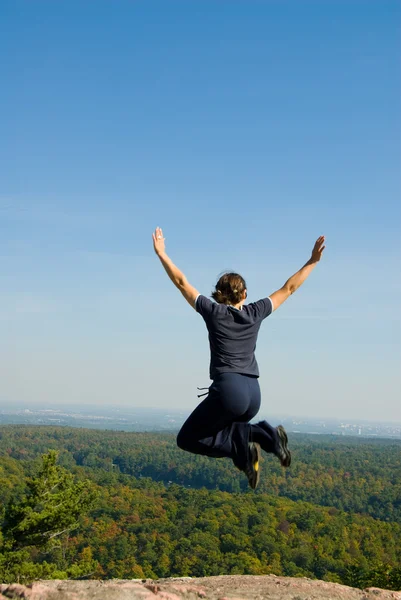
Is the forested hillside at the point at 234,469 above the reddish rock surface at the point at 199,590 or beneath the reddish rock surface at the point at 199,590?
beneath

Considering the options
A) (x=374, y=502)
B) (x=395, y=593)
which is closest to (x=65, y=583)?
(x=395, y=593)

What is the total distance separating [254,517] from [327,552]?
12121 millimetres

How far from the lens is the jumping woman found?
14.7 ft

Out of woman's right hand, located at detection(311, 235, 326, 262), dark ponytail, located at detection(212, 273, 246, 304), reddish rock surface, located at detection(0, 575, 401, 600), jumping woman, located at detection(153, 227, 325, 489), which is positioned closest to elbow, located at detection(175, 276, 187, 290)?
jumping woman, located at detection(153, 227, 325, 489)

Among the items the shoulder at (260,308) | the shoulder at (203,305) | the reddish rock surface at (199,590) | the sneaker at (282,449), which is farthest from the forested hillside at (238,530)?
the shoulder at (203,305)

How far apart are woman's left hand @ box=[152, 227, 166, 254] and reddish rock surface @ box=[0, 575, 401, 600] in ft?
10.6

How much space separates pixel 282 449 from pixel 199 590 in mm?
2282

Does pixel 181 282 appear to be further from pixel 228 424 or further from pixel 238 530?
pixel 238 530

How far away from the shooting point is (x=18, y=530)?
63.2ft

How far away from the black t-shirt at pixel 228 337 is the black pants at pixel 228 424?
83 mm

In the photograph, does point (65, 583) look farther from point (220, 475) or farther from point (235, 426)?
point (220, 475)

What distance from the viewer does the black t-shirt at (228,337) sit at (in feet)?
14.9

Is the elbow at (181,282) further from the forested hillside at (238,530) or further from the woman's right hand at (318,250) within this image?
the forested hillside at (238,530)

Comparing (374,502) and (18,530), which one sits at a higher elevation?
(18,530)
